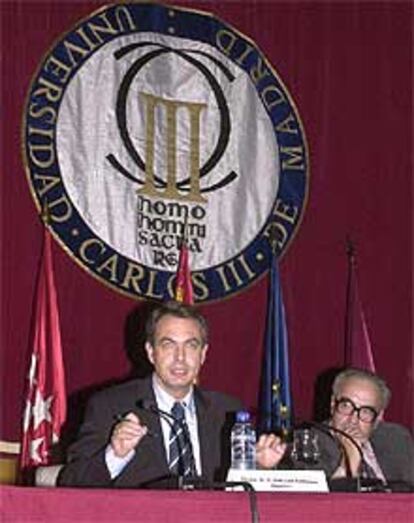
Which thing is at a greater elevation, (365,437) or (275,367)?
(275,367)

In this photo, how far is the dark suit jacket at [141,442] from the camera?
286 centimetres

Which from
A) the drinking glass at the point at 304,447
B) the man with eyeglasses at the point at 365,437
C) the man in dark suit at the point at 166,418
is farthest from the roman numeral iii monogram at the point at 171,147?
the drinking glass at the point at 304,447

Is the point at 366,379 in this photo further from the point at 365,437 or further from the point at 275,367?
the point at 275,367

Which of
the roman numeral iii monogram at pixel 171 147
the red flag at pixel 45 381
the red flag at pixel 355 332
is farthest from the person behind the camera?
the red flag at pixel 355 332

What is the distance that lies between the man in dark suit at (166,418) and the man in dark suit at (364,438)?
29 cm

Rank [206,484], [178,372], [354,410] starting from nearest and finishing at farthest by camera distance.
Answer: [206,484] → [178,372] → [354,410]

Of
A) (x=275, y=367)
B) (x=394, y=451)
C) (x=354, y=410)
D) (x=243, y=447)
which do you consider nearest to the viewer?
(x=243, y=447)

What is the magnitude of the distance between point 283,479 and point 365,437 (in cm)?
121

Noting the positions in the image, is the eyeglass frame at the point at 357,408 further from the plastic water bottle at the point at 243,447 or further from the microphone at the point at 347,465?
the plastic water bottle at the point at 243,447

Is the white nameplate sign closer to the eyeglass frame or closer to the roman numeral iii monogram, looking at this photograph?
the eyeglass frame

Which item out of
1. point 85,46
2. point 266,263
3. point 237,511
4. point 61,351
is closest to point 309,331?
point 266,263

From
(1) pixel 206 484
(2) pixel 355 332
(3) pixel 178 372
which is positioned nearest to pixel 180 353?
(3) pixel 178 372

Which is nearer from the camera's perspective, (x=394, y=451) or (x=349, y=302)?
(x=394, y=451)

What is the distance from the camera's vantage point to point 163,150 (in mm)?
5402
